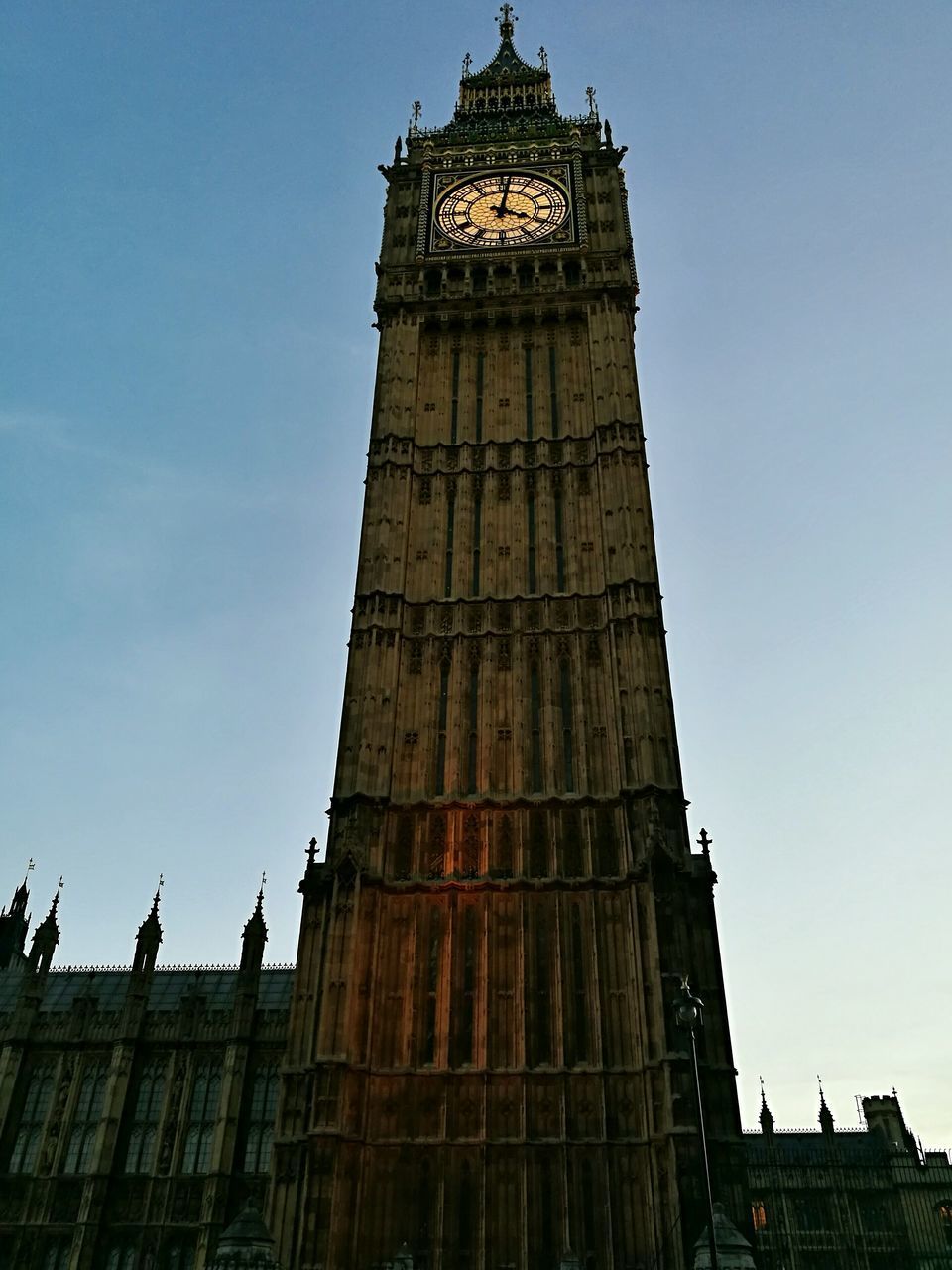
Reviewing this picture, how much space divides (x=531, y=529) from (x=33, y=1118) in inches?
1144

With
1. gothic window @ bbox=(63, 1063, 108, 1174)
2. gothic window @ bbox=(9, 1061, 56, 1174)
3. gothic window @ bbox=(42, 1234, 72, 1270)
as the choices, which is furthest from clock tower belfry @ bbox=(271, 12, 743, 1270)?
gothic window @ bbox=(9, 1061, 56, 1174)

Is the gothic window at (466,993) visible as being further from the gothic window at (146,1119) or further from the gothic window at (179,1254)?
the gothic window at (146,1119)

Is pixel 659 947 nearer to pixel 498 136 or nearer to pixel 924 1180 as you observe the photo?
pixel 924 1180

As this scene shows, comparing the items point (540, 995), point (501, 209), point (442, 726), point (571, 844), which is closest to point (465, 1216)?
point (540, 995)

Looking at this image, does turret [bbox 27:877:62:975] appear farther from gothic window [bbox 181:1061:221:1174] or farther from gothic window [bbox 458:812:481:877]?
gothic window [bbox 458:812:481:877]

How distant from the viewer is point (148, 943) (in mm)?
43312

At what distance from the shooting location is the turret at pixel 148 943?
4216 centimetres

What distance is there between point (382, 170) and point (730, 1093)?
47500 millimetres

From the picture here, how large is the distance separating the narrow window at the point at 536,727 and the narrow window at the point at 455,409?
11959 mm

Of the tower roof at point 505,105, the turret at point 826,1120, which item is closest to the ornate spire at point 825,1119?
the turret at point 826,1120

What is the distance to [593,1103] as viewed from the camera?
28656mm

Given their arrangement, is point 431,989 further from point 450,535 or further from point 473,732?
point 450,535

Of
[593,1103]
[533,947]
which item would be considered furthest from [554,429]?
[593,1103]

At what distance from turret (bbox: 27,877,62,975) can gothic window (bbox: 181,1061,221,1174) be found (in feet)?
35.1
